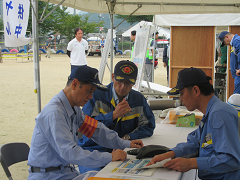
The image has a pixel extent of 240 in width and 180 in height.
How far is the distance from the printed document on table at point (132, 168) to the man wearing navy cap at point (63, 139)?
3.1 inches

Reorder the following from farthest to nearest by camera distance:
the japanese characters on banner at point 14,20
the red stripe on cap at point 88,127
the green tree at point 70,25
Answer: the green tree at point 70,25, the japanese characters on banner at point 14,20, the red stripe on cap at point 88,127

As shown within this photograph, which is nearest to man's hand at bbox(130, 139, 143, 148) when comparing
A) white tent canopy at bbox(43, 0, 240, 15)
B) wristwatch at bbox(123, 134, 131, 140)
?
wristwatch at bbox(123, 134, 131, 140)

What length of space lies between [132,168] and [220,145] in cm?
54

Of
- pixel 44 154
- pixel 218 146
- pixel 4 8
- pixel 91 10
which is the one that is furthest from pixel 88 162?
pixel 91 10

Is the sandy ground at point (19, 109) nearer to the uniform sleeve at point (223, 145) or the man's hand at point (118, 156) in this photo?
the man's hand at point (118, 156)

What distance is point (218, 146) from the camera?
1.52 metres

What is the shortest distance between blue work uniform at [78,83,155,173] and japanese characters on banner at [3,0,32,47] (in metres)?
1.47

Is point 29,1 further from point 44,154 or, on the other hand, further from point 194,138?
point 194,138

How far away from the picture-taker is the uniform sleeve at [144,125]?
8.23 feet

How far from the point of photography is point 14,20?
132 inches

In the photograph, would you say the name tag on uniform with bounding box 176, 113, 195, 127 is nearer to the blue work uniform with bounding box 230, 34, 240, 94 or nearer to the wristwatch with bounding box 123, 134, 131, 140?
the wristwatch with bounding box 123, 134, 131, 140

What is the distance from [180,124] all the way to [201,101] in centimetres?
130

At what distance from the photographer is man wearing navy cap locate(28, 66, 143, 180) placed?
5.56ft

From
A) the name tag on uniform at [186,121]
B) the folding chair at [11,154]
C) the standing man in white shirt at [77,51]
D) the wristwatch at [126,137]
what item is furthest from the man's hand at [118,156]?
the standing man in white shirt at [77,51]
